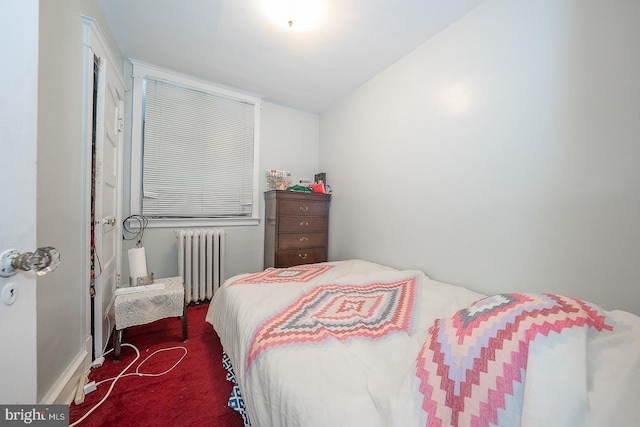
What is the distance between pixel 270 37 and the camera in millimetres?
1814

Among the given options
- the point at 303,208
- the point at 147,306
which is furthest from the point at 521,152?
the point at 147,306

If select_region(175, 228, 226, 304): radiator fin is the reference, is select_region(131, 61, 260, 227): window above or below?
above

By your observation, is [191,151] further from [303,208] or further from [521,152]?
[521,152]

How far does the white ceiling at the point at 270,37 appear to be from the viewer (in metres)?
1.55

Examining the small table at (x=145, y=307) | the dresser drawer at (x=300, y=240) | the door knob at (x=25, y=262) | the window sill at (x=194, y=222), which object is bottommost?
the small table at (x=145, y=307)

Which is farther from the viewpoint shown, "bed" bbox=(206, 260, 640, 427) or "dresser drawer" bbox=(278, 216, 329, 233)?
"dresser drawer" bbox=(278, 216, 329, 233)

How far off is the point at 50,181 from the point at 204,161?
1556 millimetres

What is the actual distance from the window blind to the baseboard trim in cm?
135

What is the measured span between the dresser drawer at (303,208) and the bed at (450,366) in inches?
60.0

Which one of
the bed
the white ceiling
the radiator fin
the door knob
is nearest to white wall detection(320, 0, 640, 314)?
the white ceiling

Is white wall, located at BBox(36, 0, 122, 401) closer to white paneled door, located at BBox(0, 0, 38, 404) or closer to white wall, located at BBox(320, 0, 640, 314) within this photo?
white paneled door, located at BBox(0, 0, 38, 404)

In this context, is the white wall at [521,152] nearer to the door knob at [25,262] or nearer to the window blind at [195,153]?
the window blind at [195,153]

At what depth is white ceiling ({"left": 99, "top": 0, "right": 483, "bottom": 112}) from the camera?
1552 millimetres

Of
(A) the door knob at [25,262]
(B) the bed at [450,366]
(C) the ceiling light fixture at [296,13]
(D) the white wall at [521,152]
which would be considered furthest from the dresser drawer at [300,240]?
(A) the door knob at [25,262]
